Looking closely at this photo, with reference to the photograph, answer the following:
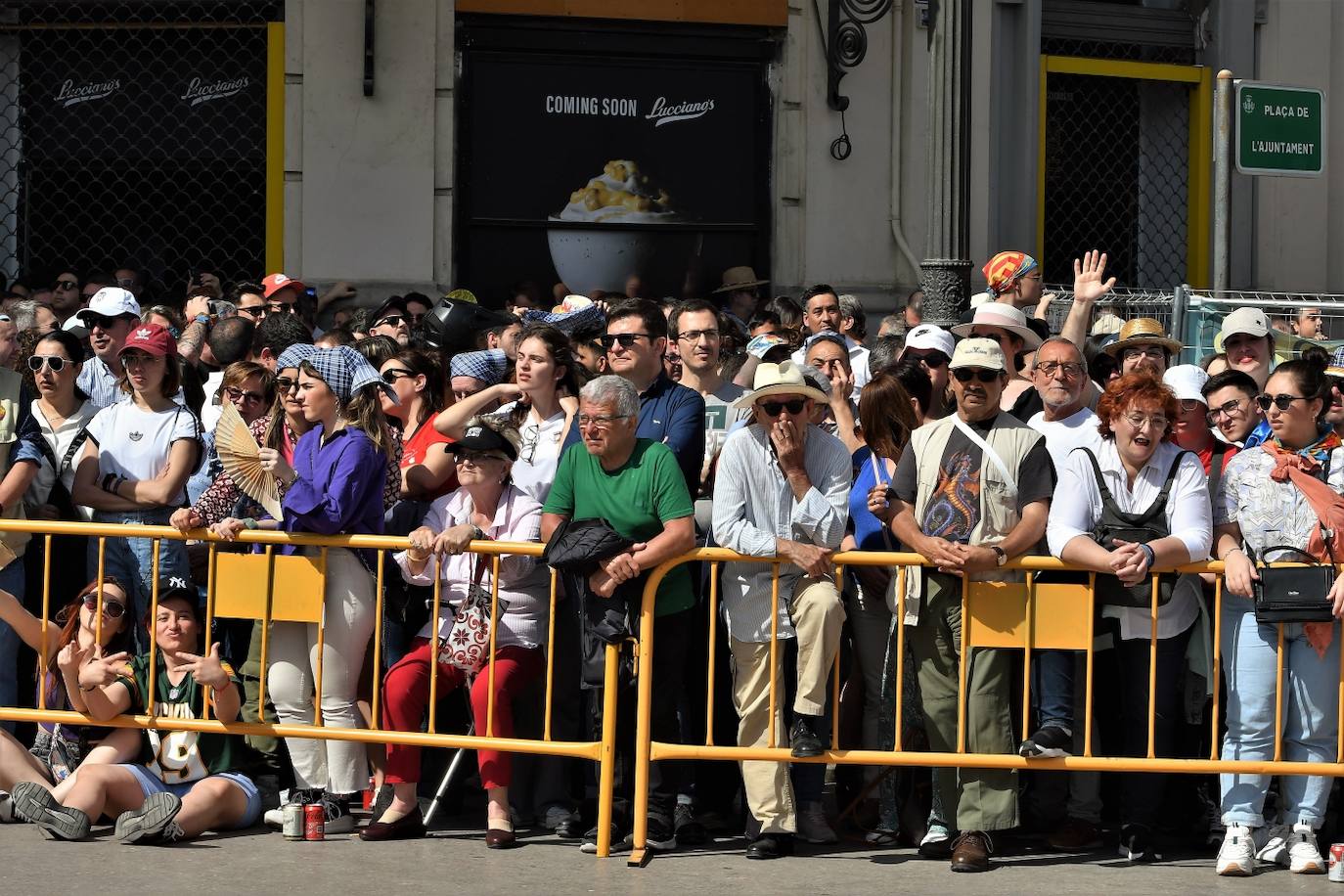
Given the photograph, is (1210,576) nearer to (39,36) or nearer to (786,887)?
(786,887)

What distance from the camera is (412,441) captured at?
8.87 m

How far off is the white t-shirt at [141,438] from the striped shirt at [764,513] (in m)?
2.72

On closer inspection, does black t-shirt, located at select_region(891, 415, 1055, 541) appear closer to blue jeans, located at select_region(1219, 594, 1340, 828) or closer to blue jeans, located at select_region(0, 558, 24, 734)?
blue jeans, located at select_region(1219, 594, 1340, 828)

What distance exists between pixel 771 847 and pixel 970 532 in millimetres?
1472

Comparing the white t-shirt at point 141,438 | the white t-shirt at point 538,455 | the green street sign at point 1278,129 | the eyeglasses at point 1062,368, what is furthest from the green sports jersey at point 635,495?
the green street sign at point 1278,129

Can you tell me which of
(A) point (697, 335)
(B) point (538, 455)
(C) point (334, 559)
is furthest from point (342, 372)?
(A) point (697, 335)

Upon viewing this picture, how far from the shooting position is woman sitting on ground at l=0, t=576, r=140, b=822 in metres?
7.99

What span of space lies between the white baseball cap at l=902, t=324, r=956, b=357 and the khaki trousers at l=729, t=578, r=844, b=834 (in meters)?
1.70

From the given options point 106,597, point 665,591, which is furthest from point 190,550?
point 665,591

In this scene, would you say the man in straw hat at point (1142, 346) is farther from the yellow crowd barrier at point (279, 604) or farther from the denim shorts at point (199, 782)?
the denim shorts at point (199, 782)

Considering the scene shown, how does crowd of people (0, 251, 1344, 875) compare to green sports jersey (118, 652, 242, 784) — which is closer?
crowd of people (0, 251, 1344, 875)

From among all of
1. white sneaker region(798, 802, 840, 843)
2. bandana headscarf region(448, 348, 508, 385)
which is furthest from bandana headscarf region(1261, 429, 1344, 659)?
bandana headscarf region(448, 348, 508, 385)

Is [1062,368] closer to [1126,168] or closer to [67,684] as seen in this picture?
[67,684]

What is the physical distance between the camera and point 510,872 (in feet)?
24.1
